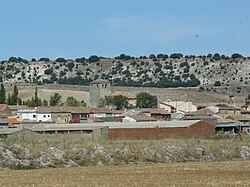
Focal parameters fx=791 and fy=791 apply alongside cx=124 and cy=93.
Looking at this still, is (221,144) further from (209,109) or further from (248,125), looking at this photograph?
(209,109)

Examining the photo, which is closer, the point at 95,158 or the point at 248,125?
the point at 95,158

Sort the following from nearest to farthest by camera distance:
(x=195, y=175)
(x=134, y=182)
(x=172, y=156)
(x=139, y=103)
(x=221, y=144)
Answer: (x=134, y=182) → (x=195, y=175) → (x=172, y=156) → (x=221, y=144) → (x=139, y=103)

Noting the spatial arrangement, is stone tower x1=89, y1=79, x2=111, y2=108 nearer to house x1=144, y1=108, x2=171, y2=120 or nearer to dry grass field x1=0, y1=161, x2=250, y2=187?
house x1=144, y1=108, x2=171, y2=120

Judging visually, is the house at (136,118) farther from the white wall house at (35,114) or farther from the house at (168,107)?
the house at (168,107)

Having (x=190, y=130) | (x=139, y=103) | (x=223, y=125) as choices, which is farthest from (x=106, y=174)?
(x=139, y=103)

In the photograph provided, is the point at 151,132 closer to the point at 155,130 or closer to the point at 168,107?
the point at 155,130

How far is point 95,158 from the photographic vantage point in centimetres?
6738

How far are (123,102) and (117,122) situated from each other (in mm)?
61915

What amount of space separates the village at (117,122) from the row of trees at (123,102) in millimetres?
2610

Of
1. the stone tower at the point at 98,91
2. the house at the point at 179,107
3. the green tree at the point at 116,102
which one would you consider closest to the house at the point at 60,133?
the house at the point at 179,107

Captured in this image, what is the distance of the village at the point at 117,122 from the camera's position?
92.9m

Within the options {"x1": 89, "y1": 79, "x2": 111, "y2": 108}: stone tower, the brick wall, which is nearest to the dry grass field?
the brick wall

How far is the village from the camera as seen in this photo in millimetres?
92938

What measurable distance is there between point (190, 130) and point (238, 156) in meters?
19.1
